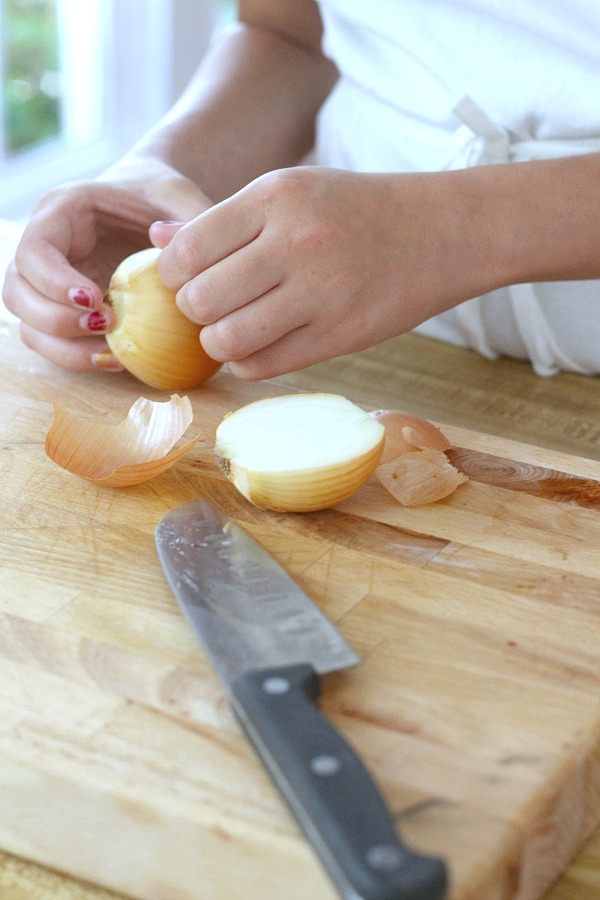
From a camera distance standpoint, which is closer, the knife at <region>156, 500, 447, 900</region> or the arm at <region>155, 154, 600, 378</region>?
the knife at <region>156, 500, 447, 900</region>

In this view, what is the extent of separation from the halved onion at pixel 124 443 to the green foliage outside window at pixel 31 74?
144 centimetres

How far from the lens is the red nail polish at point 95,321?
0.98m

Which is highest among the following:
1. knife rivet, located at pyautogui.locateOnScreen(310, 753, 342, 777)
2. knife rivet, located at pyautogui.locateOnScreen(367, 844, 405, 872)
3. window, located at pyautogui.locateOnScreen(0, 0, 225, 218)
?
knife rivet, located at pyautogui.locateOnScreen(367, 844, 405, 872)

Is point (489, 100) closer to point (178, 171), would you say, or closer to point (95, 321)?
point (178, 171)

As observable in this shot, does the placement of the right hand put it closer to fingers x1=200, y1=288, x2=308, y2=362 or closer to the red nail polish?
the red nail polish

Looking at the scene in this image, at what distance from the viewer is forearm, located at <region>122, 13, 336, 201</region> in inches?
50.8

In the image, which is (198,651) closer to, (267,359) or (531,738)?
(531,738)

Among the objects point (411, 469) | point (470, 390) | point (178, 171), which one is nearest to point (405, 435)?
point (411, 469)

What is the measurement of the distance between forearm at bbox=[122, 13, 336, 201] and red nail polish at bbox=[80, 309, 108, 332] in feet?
1.07

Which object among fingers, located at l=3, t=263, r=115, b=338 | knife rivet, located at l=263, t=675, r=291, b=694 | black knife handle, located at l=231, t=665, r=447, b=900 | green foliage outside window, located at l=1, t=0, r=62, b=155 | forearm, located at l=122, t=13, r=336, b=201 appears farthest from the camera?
green foliage outside window, located at l=1, t=0, r=62, b=155

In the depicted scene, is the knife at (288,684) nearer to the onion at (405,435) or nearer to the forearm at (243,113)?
the onion at (405,435)

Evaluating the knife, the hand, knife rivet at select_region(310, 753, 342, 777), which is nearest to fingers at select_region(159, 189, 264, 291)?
the hand

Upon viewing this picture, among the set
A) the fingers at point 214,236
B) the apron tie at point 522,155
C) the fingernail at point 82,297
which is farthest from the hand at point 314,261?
the apron tie at point 522,155

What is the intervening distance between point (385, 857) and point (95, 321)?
0.64m
